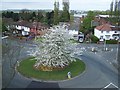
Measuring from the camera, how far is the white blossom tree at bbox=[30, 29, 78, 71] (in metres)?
7.23

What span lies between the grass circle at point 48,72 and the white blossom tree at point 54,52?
0.21 metres

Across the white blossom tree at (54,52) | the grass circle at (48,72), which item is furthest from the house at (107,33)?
the white blossom tree at (54,52)

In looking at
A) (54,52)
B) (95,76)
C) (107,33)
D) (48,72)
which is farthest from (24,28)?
(95,76)

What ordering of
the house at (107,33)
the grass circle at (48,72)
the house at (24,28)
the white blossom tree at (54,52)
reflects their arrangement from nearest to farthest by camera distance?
the grass circle at (48,72), the white blossom tree at (54,52), the house at (107,33), the house at (24,28)

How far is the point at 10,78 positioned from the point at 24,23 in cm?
985

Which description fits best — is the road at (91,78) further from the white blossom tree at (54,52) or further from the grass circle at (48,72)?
the white blossom tree at (54,52)

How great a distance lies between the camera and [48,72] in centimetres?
693

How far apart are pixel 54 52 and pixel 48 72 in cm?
79

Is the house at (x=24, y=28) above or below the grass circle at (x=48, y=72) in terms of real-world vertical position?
above

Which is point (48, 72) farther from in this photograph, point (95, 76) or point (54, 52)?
point (95, 76)

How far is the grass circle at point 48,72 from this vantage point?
6.50 metres

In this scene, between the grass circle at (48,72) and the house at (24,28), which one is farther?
the house at (24,28)

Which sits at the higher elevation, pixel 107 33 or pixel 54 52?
pixel 107 33

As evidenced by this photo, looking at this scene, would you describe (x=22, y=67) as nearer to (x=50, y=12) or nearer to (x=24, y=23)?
(x=24, y=23)
